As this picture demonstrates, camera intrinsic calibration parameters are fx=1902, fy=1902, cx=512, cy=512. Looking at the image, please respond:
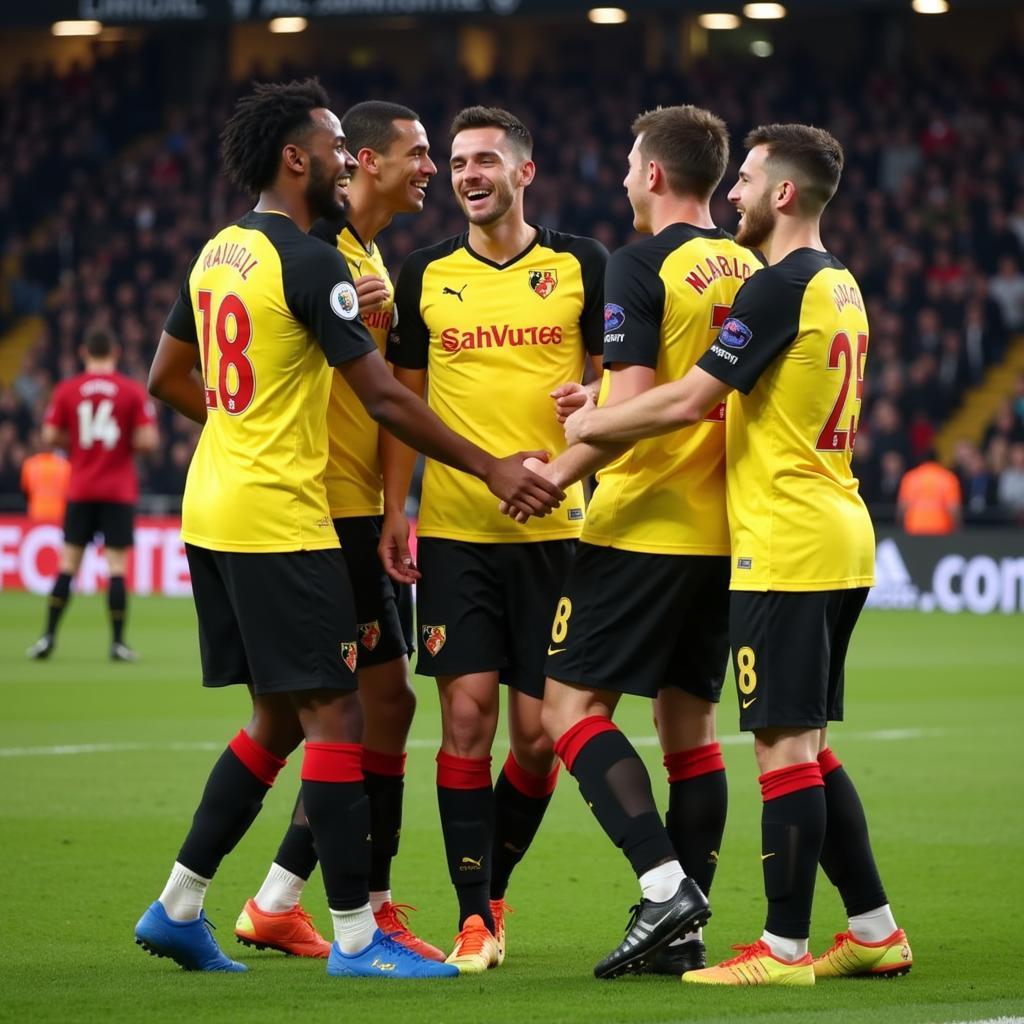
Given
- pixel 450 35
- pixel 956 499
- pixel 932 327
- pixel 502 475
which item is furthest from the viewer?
pixel 450 35

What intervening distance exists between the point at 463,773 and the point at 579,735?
18.2 inches

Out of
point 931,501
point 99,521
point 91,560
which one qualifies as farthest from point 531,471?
point 91,560

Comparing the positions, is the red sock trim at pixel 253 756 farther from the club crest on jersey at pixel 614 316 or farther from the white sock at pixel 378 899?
the club crest on jersey at pixel 614 316

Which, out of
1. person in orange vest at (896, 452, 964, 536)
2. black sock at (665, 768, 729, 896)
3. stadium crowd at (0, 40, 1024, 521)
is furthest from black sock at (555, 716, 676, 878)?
stadium crowd at (0, 40, 1024, 521)

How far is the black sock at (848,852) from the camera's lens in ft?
17.1

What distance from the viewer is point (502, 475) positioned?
528 centimetres

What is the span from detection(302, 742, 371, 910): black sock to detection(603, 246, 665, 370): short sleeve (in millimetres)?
1287

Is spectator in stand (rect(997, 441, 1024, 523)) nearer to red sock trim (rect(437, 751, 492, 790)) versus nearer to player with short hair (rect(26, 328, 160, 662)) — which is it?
player with short hair (rect(26, 328, 160, 662))

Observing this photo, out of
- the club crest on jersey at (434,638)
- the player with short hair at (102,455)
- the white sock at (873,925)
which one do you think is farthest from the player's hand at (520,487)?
the player with short hair at (102,455)

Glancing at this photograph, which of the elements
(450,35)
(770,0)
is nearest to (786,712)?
(770,0)

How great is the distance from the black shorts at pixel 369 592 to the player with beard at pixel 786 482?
0.83m

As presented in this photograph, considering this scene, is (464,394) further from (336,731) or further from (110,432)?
(110,432)

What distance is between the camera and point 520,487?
208 inches

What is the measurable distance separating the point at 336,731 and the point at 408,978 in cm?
67
